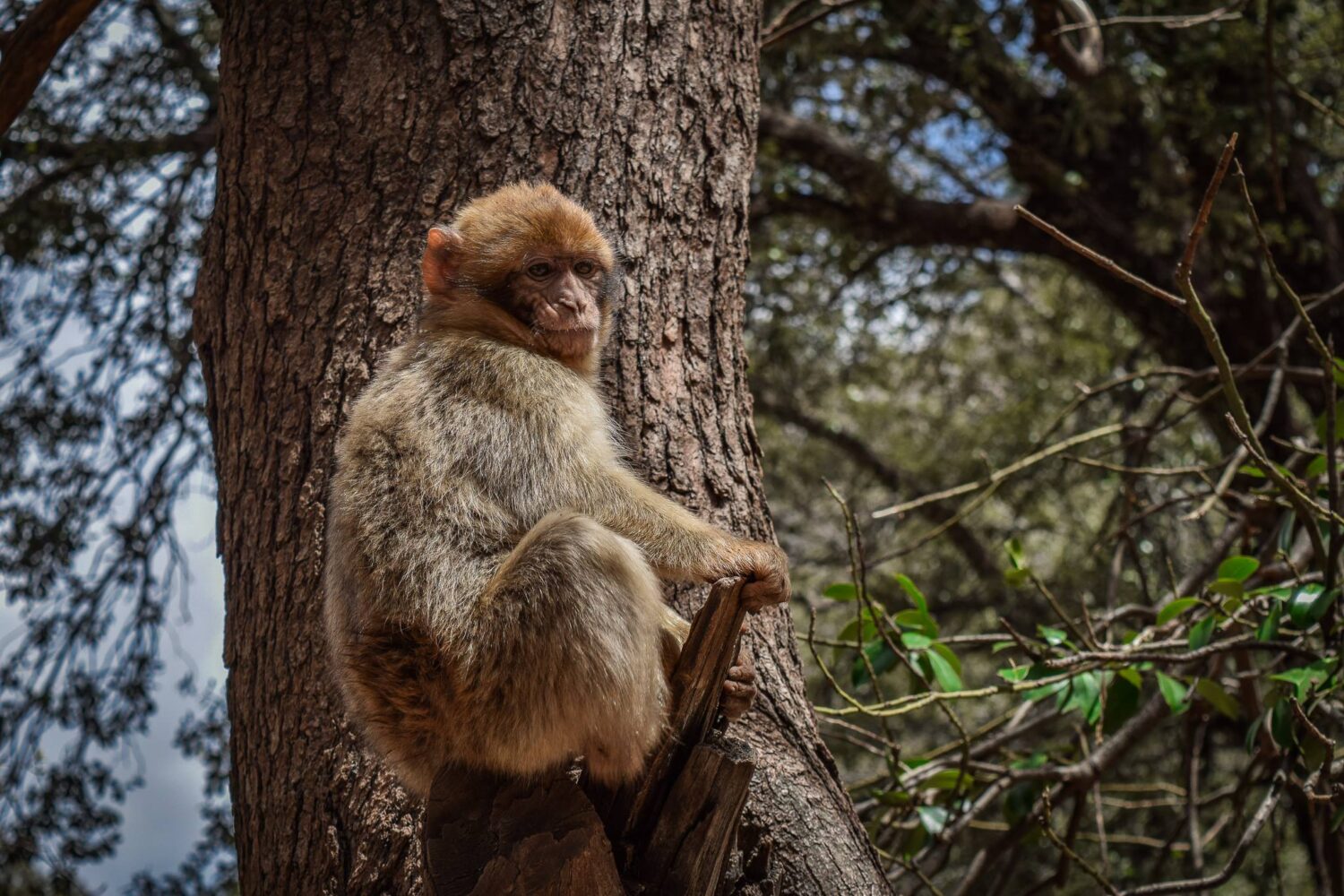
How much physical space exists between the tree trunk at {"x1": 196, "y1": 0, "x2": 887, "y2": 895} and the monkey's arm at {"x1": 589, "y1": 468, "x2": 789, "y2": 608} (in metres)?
0.36

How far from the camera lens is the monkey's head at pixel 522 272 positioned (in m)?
3.35

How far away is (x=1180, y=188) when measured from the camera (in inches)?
283

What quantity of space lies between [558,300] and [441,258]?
13.5 inches

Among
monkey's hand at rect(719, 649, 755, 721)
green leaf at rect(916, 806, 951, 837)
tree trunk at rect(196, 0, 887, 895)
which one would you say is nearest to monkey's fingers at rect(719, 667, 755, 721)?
monkey's hand at rect(719, 649, 755, 721)

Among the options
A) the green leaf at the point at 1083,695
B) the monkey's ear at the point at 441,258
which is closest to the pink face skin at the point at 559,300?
the monkey's ear at the point at 441,258

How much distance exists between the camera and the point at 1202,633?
404 centimetres

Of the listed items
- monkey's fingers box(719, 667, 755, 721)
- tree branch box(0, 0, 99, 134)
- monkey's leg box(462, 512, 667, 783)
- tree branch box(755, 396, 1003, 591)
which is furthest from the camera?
tree branch box(755, 396, 1003, 591)

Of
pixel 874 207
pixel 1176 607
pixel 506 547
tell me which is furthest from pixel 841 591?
pixel 874 207

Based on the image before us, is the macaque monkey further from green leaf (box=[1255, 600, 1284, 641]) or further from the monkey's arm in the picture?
green leaf (box=[1255, 600, 1284, 641])

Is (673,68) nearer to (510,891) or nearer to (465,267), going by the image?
(465,267)

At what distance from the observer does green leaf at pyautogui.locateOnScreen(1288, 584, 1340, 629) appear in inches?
148

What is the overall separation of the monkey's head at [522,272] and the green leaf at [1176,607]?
219 cm

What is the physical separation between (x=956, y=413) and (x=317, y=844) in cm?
900

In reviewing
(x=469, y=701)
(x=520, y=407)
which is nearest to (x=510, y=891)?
(x=469, y=701)
